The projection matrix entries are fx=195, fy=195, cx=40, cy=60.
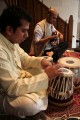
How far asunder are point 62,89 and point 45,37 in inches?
51.4

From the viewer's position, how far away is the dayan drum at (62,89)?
5.20 ft

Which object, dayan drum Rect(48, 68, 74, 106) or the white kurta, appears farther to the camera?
dayan drum Rect(48, 68, 74, 106)

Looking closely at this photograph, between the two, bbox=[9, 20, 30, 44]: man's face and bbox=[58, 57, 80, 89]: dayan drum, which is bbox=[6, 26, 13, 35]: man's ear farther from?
bbox=[58, 57, 80, 89]: dayan drum

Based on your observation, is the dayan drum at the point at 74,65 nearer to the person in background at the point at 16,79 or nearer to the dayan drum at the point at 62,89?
the dayan drum at the point at 62,89

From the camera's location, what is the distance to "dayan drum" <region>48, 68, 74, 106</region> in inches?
62.4

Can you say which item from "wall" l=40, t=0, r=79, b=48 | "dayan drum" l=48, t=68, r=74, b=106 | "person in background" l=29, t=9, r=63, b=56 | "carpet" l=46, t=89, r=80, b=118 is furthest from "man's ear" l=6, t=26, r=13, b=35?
"wall" l=40, t=0, r=79, b=48

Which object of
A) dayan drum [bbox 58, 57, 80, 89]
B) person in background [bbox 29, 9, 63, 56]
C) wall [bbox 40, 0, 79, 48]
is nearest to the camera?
dayan drum [bbox 58, 57, 80, 89]

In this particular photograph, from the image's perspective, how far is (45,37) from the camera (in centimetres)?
279

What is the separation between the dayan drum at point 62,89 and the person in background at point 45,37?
1032mm

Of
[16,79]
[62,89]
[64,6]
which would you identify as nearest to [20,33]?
[16,79]

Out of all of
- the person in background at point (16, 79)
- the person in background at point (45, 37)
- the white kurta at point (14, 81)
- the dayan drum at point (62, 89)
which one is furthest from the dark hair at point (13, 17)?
the person in background at point (45, 37)

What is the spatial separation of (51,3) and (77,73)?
7.87 ft

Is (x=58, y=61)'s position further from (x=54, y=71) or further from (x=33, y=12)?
(x=33, y=12)

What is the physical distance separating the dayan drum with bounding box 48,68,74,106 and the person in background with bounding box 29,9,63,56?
3.39 feet
